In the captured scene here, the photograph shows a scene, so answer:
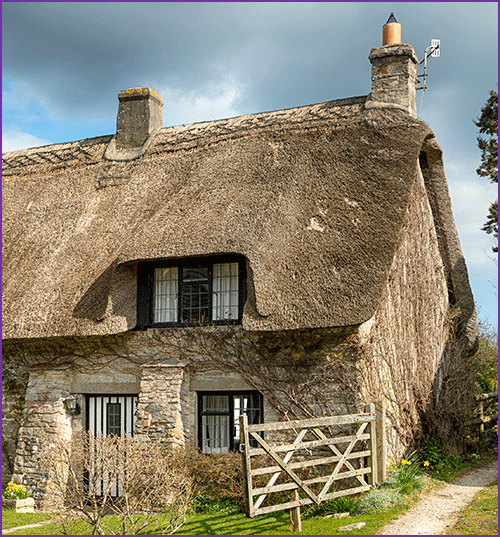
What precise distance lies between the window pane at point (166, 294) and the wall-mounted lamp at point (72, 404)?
85.1 inches

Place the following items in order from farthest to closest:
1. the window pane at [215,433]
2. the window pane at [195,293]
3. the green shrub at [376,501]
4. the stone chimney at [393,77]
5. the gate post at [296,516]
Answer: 1. the stone chimney at [393,77]
2. the window pane at [195,293]
3. the window pane at [215,433]
4. the green shrub at [376,501]
5. the gate post at [296,516]

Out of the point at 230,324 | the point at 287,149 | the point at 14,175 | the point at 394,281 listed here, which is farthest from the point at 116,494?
the point at 14,175

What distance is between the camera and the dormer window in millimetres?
10734

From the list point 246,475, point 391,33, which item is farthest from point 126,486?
point 391,33

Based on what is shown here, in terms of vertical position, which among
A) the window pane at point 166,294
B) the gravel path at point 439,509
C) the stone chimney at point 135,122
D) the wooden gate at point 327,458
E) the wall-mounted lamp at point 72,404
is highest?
the stone chimney at point 135,122

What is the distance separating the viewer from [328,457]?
8.84 m

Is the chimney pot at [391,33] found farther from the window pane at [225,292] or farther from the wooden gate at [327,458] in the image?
the wooden gate at [327,458]

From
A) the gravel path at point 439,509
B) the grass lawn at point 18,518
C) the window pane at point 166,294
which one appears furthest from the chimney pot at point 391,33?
the grass lawn at point 18,518

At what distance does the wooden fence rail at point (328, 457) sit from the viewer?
8.15 metres

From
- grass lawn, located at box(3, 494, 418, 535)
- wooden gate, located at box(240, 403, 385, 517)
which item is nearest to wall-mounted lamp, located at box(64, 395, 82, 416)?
grass lawn, located at box(3, 494, 418, 535)

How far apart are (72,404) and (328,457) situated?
5.10 m

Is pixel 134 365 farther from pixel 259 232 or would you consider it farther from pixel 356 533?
pixel 356 533

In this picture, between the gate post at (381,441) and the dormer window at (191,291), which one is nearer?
the gate post at (381,441)

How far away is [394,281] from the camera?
11.1 metres
